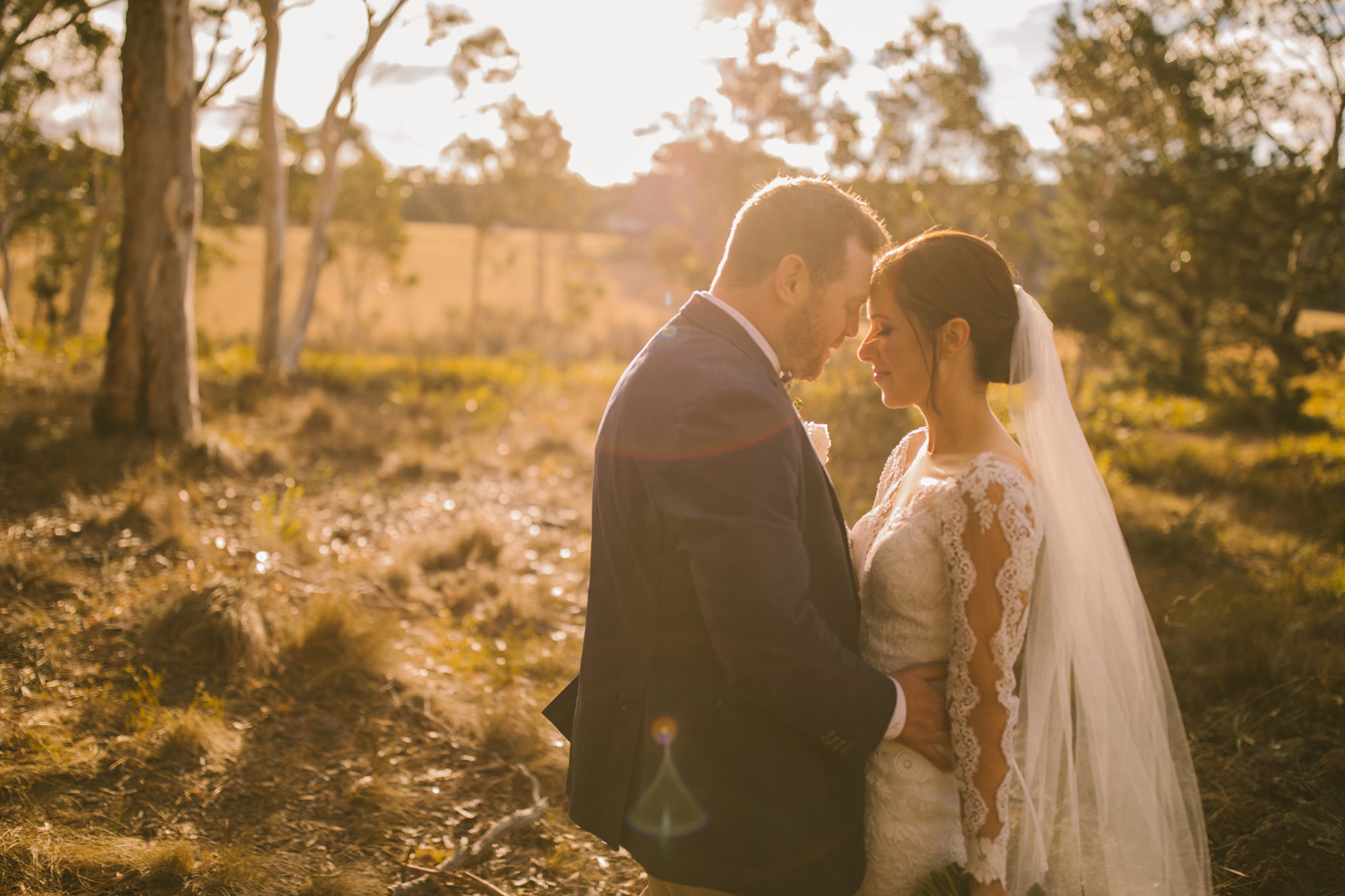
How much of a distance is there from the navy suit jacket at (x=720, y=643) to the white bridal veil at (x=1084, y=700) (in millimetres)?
669

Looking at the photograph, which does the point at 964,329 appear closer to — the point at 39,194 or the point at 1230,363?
the point at 1230,363

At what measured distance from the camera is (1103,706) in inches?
88.7

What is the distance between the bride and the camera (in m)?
1.90

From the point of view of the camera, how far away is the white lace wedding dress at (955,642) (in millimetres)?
1885

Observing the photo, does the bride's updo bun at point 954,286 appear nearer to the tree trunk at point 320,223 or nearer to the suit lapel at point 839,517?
the suit lapel at point 839,517

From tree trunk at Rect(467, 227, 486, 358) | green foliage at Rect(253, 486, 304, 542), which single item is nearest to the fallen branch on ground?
green foliage at Rect(253, 486, 304, 542)

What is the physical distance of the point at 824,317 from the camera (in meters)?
1.96

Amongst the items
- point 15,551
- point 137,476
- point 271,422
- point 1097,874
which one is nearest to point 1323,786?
point 1097,874

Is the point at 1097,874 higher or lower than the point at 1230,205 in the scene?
lower

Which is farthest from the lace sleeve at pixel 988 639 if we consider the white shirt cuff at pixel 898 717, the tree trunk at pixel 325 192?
the tree trunk at pixel 325 192

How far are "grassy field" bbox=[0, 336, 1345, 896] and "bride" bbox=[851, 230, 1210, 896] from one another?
1046mm

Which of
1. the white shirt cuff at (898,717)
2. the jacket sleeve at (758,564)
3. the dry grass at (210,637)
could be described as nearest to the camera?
the jacket sleeve at (758,564)

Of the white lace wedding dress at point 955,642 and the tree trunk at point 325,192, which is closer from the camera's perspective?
the white lace wedding dress at point 955,642

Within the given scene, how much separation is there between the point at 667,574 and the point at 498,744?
2832 mm
